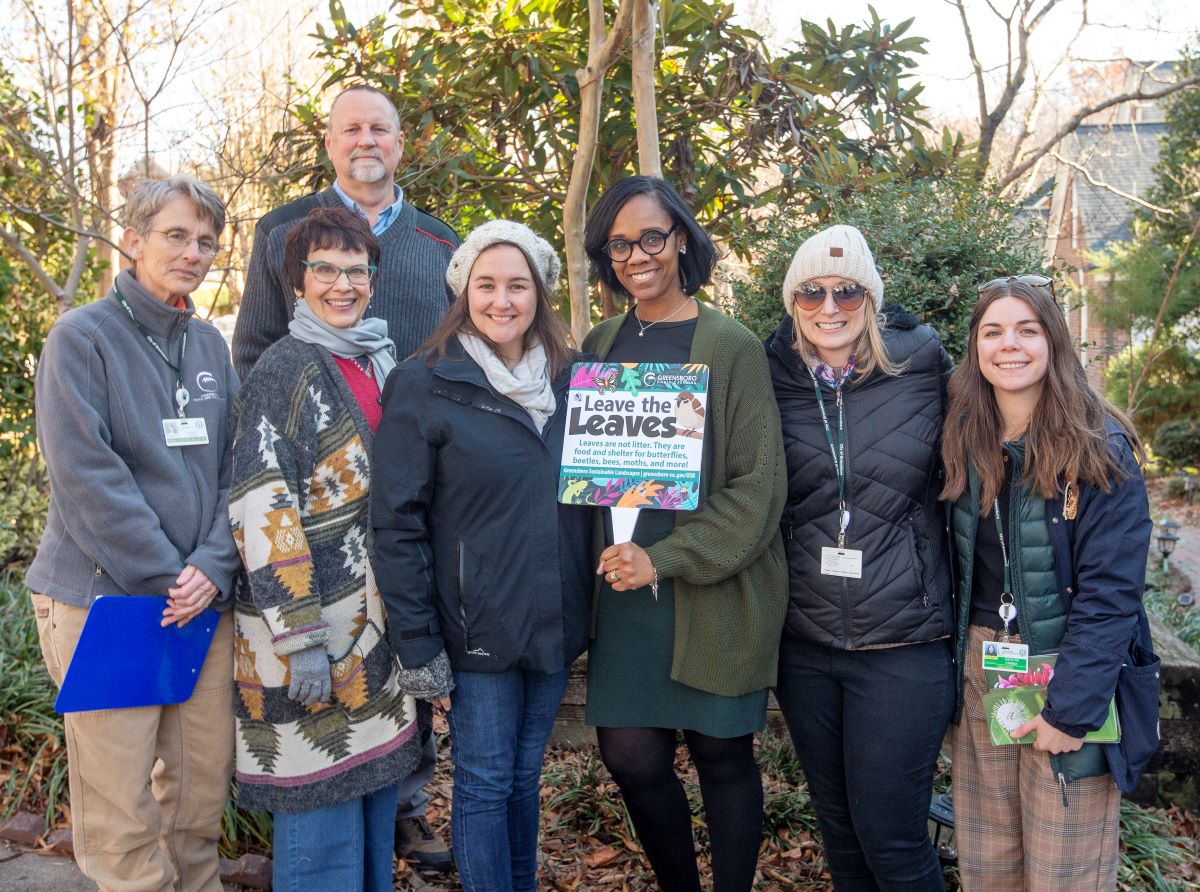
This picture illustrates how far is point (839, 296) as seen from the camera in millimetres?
2986

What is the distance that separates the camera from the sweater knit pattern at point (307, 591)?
9.03 ft

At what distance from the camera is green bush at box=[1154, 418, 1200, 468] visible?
17.0 m

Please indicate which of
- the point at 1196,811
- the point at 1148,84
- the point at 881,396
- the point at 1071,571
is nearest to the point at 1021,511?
the point at 1071,571

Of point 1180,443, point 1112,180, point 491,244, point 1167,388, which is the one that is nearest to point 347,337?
point 491,244

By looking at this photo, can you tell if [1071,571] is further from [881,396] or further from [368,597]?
[368,597]

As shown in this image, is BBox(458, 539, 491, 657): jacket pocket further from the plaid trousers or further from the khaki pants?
the plaid trousers

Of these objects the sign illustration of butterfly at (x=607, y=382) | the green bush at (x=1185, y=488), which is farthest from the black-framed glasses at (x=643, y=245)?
the green bush at (x=1185, y=488)

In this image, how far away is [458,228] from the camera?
696 centimetres

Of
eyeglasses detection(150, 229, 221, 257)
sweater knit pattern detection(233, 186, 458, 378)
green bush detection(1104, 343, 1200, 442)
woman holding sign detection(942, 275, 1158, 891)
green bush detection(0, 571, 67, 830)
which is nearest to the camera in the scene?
woman holding sign detection(942, 275, 1158, 891)

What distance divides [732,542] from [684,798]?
3.01ft

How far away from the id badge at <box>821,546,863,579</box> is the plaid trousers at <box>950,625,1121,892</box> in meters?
0.40

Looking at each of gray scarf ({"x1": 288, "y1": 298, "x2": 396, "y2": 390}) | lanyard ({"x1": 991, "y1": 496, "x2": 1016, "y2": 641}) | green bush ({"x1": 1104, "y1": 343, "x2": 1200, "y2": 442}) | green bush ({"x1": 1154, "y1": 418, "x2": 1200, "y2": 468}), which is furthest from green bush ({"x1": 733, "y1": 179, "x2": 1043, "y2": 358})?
green bush ({"x1": 1154, "y1": 418, "x2": 1200, "y2": 468})

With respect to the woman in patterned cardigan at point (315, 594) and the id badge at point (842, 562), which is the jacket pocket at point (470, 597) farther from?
A: the id badge at point (842, 562)

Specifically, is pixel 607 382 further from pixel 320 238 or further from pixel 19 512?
pixel 19 512
